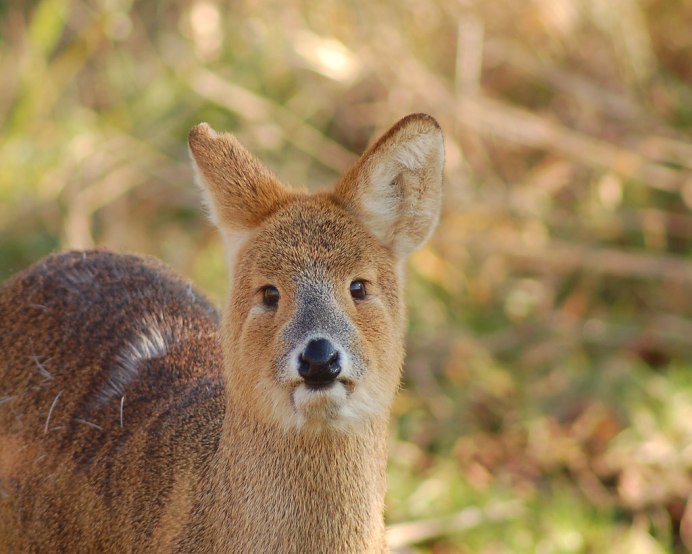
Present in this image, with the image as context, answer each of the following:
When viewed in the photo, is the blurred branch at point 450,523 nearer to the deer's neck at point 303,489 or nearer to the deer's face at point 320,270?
the deer's neck at point 303,489

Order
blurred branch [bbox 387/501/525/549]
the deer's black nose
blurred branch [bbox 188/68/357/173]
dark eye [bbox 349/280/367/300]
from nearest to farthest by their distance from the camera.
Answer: the deer's black nose
dark eye [bbox 349/280/367/300]
blurred branch [bbox 387/501/525/549]
blurred branch [bbox 188/68/357/173]

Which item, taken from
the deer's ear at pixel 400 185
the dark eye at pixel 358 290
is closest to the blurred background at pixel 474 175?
the deer's ear at pixel 400 185

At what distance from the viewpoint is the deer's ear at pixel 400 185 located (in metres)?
3.71

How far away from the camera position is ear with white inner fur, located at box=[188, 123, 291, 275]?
3.85 metres

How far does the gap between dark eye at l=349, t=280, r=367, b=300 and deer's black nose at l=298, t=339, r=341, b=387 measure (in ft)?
1.16

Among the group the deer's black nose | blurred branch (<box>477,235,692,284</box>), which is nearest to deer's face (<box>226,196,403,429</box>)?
the deer's black nose

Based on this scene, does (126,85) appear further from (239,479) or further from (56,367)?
(239,479)

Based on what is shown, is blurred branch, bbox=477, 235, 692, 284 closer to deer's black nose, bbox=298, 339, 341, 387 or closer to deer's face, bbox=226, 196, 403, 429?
deer's face, bbox=226, 196, 403, 429

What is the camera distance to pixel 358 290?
11.8 feet

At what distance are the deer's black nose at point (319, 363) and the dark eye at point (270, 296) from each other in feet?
1.14

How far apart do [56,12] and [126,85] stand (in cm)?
80

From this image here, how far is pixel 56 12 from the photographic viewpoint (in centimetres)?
898

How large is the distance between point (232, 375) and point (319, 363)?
526mm

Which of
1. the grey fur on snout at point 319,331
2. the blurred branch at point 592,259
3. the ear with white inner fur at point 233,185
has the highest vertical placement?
the blurred branch at point 592,259
